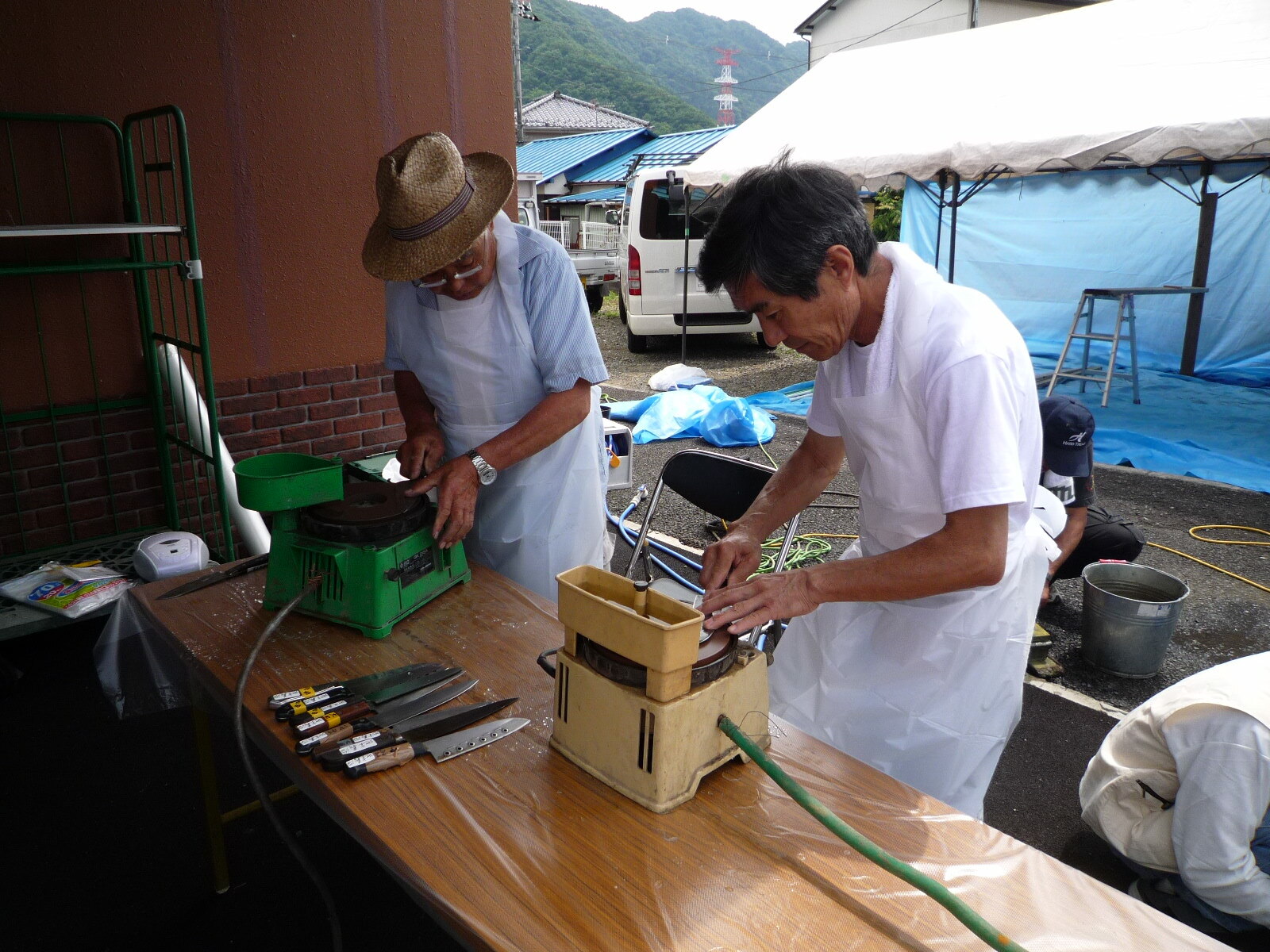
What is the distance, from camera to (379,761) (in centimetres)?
136

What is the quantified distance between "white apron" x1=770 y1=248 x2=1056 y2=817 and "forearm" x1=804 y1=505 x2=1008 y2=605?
18 centimetres

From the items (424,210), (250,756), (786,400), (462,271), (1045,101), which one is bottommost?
(786,400)

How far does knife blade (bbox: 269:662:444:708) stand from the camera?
154cm

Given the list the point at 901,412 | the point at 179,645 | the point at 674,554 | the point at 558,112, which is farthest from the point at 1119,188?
the point at 558,112

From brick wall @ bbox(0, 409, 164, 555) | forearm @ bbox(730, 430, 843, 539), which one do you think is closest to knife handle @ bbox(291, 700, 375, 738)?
forearm @ bbox(730, 430, 843, 539)

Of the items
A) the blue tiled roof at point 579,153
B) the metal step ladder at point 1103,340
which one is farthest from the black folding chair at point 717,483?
the blue tiled roof at point 579,153

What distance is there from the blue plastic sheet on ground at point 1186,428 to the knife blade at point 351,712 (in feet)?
20.5

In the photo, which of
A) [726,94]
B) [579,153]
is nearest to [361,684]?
[579,153]

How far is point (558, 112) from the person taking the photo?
3878cm

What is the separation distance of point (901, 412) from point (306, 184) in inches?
120

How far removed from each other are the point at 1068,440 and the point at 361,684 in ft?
10.3

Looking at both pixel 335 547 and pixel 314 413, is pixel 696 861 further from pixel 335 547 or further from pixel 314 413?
pixel 314 413

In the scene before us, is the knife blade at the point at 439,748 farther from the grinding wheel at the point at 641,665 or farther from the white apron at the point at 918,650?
the white apron at the point at 918,650

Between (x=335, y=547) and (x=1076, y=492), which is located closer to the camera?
(x=335, y=547)
